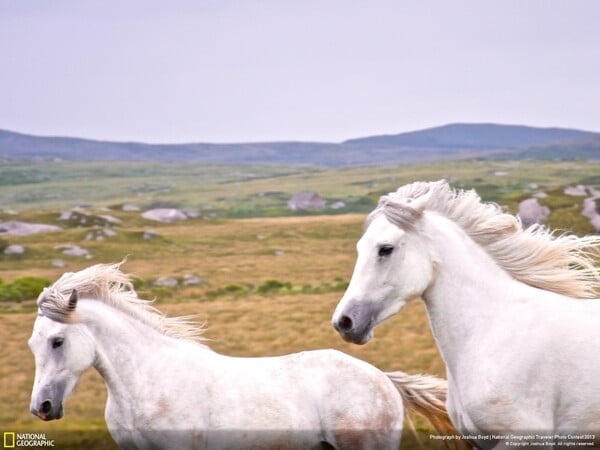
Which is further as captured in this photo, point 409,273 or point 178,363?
point 178,363

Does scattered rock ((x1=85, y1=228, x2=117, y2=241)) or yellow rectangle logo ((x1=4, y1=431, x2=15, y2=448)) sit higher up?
yellow rectangle logo ((x1=4, y1=431, x2=15, y2=448))

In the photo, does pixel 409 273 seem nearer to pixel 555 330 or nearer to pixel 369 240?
pixel 369 240

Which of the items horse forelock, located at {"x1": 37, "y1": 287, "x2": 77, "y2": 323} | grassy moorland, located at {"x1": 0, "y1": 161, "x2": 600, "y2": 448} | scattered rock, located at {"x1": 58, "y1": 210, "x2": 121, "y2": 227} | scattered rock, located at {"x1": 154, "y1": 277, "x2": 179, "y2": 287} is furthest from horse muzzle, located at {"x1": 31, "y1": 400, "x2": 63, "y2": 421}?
scattered rock, located at {"x1": 58, "y1": 210, "x2": 121, "y2": 227}

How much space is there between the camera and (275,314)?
21438mm

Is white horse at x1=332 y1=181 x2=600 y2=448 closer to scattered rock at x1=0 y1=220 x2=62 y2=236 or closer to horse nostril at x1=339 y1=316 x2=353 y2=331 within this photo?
horse nostril at x1=339 y1=316 x2=353 y2=331

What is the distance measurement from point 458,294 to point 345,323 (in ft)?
3.06

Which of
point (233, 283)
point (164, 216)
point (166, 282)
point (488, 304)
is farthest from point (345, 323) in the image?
point (164, 216)

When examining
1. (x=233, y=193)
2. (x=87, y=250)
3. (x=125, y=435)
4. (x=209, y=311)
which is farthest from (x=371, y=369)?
(x=233, y=193)

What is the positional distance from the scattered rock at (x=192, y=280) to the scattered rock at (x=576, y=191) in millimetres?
26657

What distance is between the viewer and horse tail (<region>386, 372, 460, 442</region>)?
→ 6988 mm

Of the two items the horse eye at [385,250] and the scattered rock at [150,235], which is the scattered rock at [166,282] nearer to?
the scattered rock at [150,235]

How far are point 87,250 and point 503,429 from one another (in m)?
38.8

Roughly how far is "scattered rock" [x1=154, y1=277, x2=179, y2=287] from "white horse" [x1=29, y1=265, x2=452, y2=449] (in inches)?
994

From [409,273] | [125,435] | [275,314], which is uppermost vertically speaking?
[409,273]
